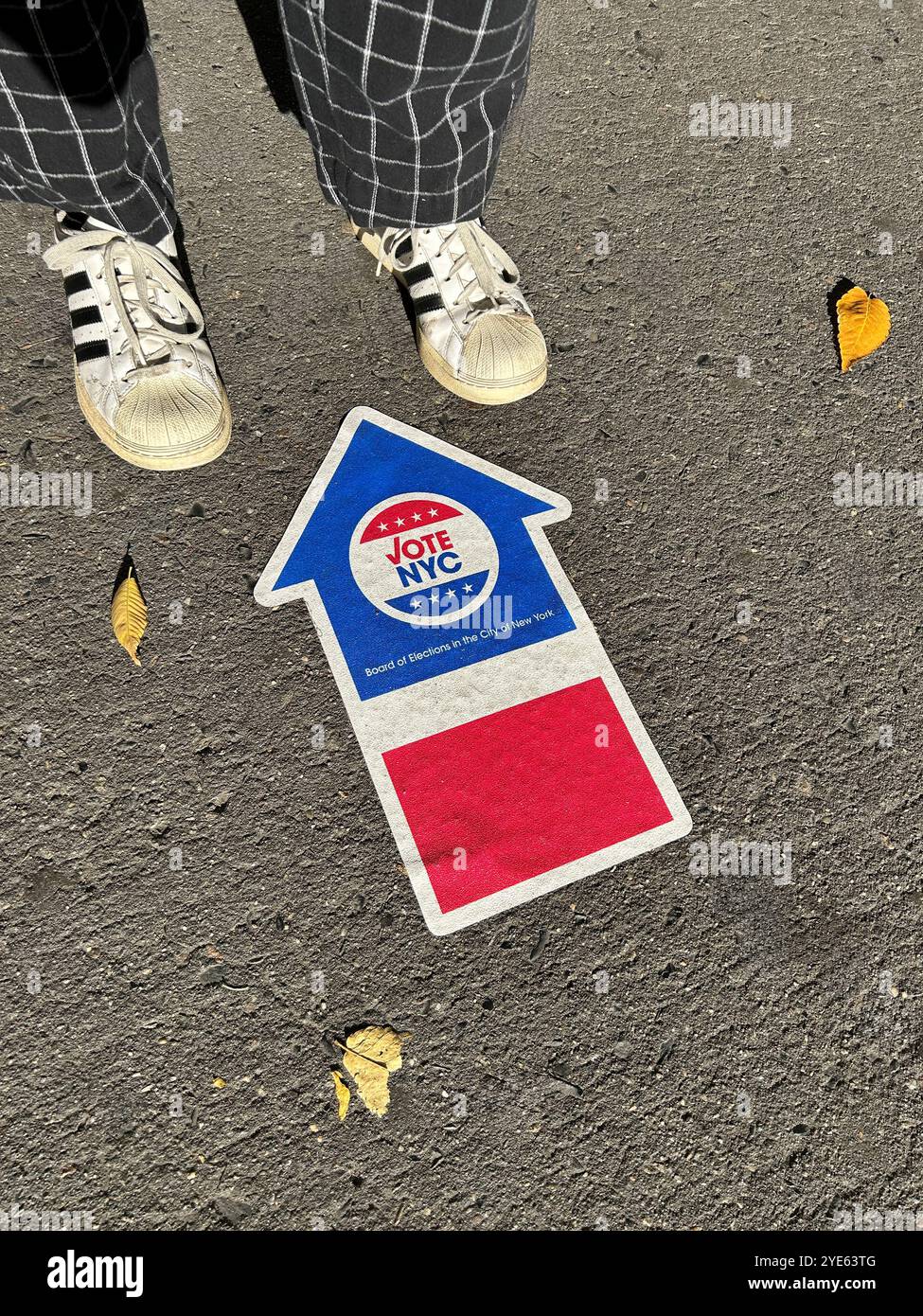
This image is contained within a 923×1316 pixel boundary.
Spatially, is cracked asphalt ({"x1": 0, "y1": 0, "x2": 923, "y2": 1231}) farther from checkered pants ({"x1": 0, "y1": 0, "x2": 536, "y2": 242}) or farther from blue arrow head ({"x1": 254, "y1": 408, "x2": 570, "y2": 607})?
checkered pants ({"x1": 0, "y1": 0, "x2": 536, "y2": 242})

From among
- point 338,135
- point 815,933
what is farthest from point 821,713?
point 338,135

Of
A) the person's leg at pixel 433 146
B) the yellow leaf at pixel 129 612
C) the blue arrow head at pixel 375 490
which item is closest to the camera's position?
the person's leg at pixel 433 146

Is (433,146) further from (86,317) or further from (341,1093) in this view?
(341,1093)
